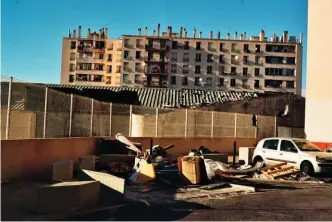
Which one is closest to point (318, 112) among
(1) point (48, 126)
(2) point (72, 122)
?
(2) point (72, 122)

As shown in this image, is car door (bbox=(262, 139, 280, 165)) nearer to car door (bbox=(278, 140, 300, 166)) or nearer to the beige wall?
car door (bbox=(278, 140, 300, 166))

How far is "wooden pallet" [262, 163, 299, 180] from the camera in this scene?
1655 centimetres

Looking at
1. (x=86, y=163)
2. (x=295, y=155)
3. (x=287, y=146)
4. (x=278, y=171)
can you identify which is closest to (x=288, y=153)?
(x=295, y=155)

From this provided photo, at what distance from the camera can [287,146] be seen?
19188 millimetres

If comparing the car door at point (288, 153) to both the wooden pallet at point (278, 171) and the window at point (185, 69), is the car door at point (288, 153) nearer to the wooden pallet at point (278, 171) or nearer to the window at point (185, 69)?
the wooden pallet at point (278, 171)

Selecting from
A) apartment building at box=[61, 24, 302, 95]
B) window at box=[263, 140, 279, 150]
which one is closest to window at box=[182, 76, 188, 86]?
apartment building at box=[61, 24, 302, 95]

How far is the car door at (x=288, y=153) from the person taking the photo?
60.6 feet

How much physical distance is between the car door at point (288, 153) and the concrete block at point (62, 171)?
A: 927 cm

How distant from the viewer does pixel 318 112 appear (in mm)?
27969

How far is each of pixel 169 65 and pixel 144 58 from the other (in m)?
6.21

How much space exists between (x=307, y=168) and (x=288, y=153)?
3.42 feet

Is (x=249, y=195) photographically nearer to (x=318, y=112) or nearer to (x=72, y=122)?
(x=72, y=122)

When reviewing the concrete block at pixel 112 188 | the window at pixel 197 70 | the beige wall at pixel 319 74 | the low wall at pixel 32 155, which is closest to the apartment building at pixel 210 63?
the window at pixel 197 70

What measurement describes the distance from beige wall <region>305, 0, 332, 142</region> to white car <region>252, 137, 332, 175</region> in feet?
27.8
